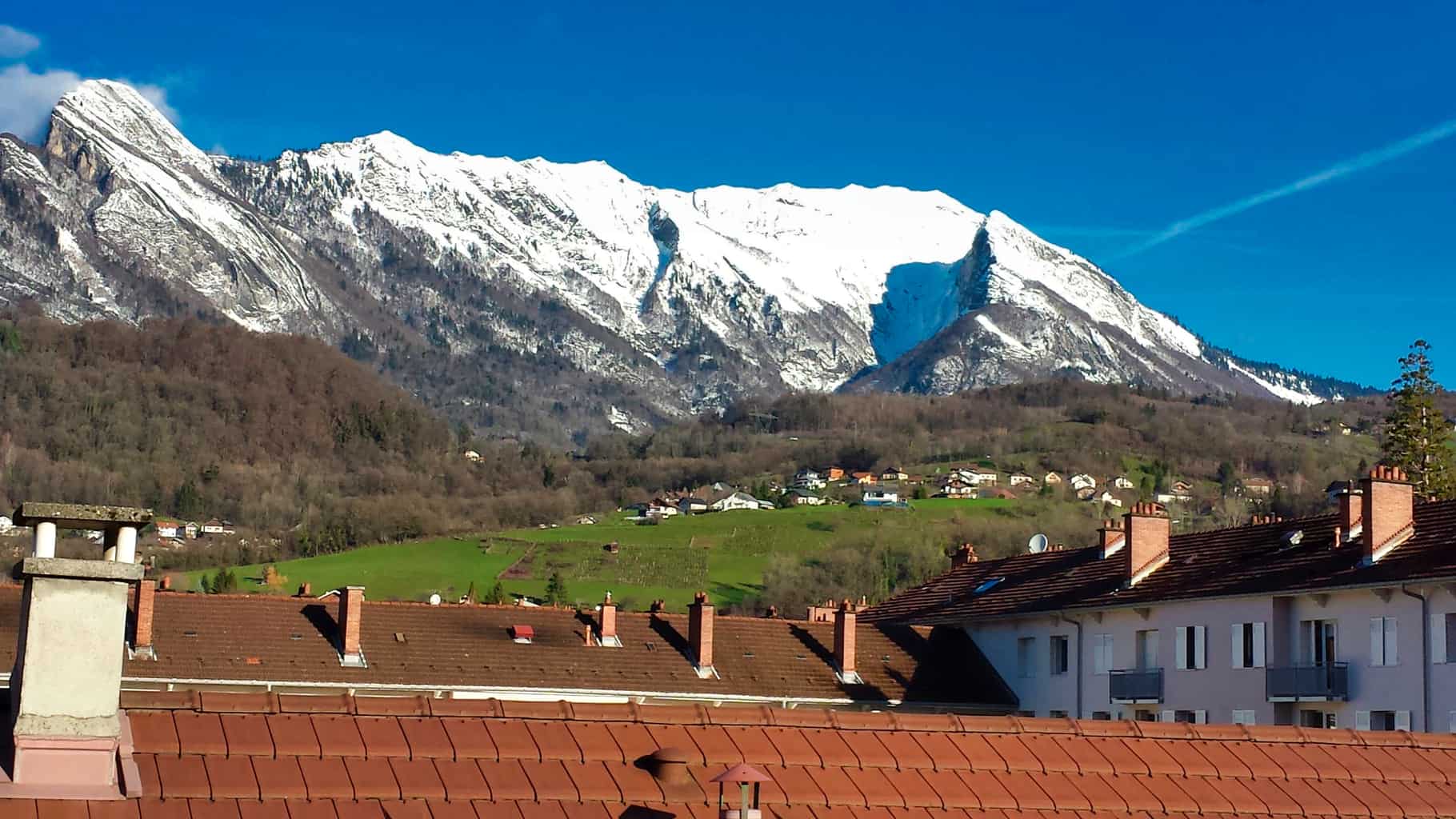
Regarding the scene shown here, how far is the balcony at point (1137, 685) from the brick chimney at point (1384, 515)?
27.1 ft

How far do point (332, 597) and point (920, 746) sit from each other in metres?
47.6

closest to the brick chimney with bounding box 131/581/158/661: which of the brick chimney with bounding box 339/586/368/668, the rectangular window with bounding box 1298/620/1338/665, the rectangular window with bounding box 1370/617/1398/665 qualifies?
the brick chimney with bounding box 339/586/368/668

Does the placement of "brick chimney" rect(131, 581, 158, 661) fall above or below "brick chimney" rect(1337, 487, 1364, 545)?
below

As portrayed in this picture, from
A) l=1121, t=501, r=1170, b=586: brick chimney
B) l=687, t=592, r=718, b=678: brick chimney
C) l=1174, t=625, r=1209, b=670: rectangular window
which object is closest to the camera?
l=1174, t=625, r=1209, b=670: rectangular window

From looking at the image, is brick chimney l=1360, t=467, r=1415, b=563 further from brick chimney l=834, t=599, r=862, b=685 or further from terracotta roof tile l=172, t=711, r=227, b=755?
terracotta roof tile l=172, t=711, r=227, b=755

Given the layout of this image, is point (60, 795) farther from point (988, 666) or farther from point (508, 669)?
point (988, 666)

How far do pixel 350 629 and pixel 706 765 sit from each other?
4090 centimetres

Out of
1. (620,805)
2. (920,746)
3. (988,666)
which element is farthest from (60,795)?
(988,666)

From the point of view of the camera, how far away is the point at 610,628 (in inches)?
2296

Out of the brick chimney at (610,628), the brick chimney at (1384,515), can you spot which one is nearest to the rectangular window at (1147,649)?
the brick chimney at (1384,515)

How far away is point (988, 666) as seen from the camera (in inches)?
2474

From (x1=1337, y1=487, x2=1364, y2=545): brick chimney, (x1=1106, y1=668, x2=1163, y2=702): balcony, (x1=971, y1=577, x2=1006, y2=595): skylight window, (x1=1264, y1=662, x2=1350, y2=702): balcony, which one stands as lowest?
(x1=1106, y1=668, x2=1163, y2=702): balcony

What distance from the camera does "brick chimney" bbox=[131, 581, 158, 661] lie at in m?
52.0

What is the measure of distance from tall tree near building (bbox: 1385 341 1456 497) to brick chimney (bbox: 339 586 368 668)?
5313 centimetres
